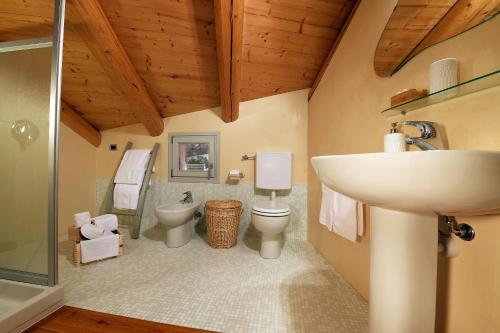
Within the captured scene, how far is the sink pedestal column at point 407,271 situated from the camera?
632 millimetres

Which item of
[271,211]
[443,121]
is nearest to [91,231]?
[271,211]

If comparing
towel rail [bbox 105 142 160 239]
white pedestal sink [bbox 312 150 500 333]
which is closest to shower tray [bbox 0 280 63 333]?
towel rail [bbox 105 142 160 239]

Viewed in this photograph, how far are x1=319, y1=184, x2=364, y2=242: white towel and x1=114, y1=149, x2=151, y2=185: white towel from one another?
2072 millimetres

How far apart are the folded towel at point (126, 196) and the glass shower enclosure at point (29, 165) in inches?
40.2

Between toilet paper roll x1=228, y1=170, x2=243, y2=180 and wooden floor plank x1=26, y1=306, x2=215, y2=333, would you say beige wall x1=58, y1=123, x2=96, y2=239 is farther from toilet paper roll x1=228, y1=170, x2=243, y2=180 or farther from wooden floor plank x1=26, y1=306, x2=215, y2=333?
toilet paper roll x1=228, y1=170, x2=243, y2=180

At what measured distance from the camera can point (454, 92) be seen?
0.73m

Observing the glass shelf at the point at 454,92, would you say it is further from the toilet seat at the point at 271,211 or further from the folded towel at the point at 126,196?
the folded towel at the point at 126,196

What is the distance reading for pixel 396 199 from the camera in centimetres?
58

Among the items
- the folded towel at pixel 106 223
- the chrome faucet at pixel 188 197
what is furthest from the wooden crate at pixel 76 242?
the chrome faucet at pixel 188 197

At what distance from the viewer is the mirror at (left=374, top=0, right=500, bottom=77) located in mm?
713

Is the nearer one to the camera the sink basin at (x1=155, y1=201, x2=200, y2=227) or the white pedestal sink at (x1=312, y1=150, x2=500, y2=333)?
the white pedestal sink at (x1=312, y1=150, x2=500, y2=333)

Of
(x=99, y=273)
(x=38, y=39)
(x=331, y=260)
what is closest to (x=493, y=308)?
(x=331, y=260)

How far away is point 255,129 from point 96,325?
208 centimetres

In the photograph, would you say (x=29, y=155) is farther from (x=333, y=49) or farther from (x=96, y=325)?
(x=333, y=49)
